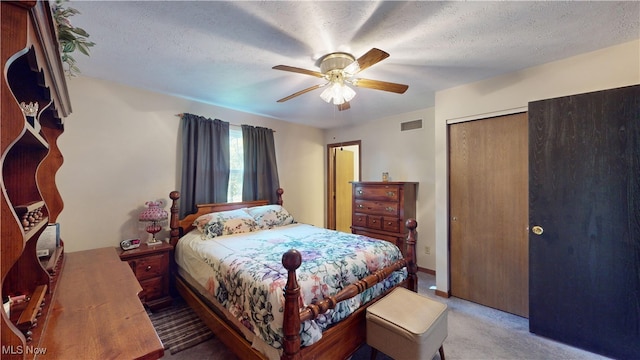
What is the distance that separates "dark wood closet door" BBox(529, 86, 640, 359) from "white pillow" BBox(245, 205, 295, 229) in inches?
110

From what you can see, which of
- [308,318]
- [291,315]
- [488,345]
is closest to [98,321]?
[291,315]

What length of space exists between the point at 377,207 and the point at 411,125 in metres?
1.39

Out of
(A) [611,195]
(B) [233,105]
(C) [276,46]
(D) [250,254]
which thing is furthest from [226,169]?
(A) [611,195]

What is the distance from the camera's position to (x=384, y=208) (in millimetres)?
3752

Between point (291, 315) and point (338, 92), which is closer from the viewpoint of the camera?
point (291, 315)

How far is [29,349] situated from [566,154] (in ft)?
11.3

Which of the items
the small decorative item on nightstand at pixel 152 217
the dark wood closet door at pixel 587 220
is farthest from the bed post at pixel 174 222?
the dark wood closet door at pixel 587 220

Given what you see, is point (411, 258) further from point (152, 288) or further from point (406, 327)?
point (152, 288)

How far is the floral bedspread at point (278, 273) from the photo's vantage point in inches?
62.6

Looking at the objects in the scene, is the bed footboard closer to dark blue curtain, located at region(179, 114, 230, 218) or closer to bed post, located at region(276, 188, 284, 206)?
dark blue curtain, located at region(179, 114, 230, 218)

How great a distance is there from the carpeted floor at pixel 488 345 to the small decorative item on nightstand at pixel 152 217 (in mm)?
1312

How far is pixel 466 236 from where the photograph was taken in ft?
9.59

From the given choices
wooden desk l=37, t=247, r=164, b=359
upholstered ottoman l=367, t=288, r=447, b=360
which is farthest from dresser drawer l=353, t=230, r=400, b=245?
wooden desk l=37, t=247, r=164, b=359

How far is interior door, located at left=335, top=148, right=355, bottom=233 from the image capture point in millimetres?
5184
